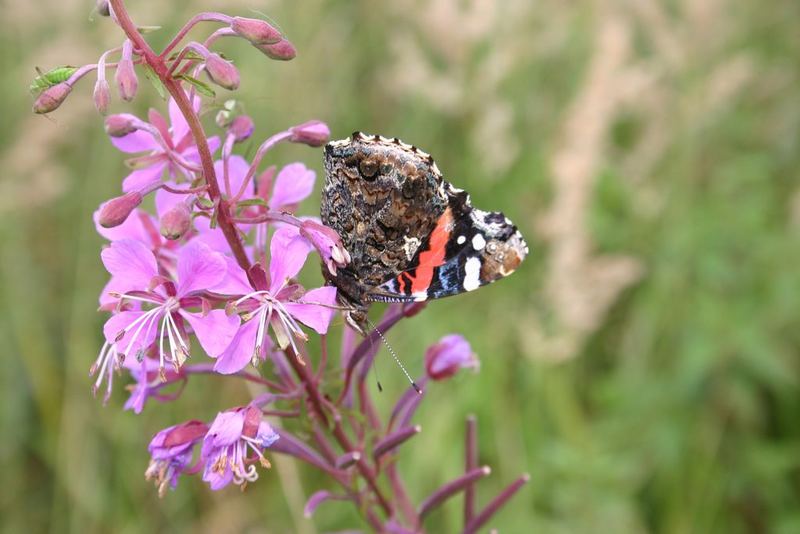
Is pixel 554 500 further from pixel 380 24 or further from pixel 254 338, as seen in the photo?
pixel 380 24

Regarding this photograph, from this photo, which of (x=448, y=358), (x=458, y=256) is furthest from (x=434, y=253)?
(x=448, y=358)

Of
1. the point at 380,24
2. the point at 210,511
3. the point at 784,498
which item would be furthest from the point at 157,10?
the point at 784,498

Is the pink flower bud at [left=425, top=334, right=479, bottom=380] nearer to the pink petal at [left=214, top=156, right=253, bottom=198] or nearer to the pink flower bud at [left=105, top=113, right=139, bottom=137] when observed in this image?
the pink petal at [left=214, top=156, right=253, bottom=198]

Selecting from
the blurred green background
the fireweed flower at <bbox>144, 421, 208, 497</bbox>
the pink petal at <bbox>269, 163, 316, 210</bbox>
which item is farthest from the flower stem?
the blurred green background

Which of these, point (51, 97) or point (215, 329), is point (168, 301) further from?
point (51, 97)

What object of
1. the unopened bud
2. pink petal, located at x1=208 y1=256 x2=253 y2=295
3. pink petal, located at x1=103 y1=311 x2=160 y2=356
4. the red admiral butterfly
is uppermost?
the unopened bud

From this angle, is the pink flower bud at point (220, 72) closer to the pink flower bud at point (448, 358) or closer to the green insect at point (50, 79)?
the green insect at point (50, 79)

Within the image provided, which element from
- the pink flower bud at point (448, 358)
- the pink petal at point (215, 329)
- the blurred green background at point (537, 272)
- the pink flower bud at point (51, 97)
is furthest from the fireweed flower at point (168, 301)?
the blurred green background at point (537, 272)

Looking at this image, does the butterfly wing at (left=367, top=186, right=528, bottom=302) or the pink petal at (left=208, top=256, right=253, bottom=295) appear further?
the butterfly wing at (left=367, top=186, right=528, bottom=302)
